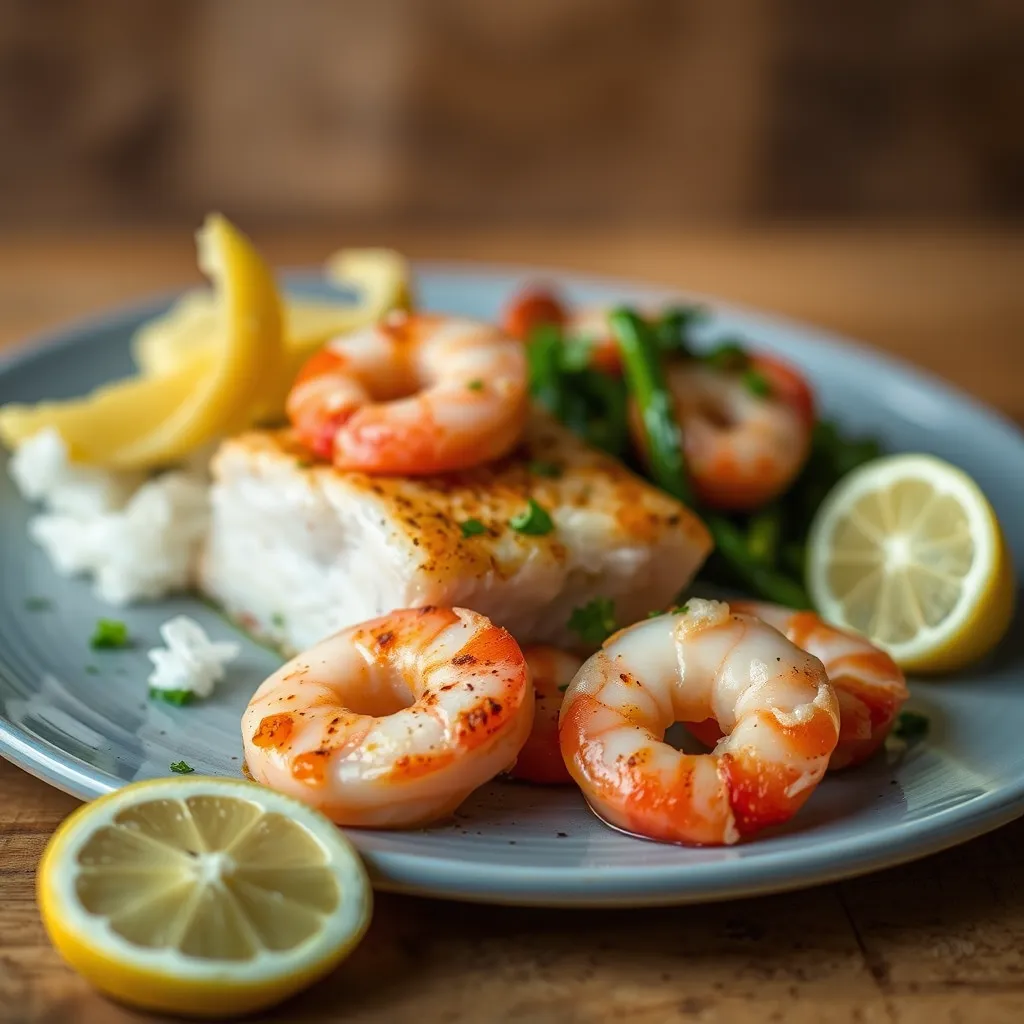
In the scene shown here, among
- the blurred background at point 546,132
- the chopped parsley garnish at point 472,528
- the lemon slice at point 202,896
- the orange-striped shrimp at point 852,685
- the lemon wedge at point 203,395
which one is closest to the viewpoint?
the lemon slice at point 202,896

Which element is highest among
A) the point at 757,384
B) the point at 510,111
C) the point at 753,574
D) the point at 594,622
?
the point at 510,111

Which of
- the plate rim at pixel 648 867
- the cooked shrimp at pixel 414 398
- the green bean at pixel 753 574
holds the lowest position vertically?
the green bean at pixel 753 574

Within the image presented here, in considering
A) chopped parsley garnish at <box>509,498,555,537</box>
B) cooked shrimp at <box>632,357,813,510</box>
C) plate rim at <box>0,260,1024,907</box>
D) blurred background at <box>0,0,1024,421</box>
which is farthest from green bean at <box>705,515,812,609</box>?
blurred background at <box>0,0,1024,421</box>

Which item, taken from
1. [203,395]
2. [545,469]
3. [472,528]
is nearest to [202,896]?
[472,528]

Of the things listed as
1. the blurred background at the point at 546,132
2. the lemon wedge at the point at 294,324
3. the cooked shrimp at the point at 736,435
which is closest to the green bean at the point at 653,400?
the cooked shrimp at the point at 736,435

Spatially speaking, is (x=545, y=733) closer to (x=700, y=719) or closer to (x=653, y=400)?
(x=700, y=719)

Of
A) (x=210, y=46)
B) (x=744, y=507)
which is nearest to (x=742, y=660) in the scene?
(x=744, y=507)

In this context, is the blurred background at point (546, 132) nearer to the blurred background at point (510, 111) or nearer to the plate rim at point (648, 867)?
the blurred background at point (510, 111)
